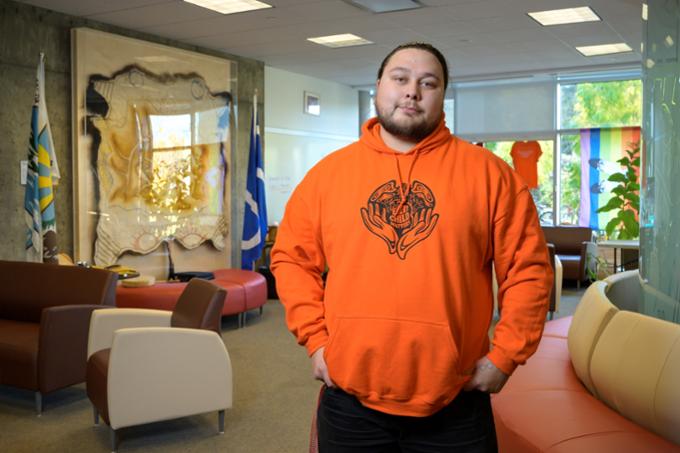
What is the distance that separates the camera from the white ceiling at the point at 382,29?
6.94m

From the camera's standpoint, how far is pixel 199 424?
438 centimetres

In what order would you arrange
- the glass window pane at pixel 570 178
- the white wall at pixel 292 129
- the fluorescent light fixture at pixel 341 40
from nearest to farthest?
the fluorescent light fixture at pixel 341 40, the white wall at pixel 292 129, the glass window pane at pixel 570 178

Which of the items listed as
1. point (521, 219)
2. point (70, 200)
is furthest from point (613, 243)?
point (521, 219)

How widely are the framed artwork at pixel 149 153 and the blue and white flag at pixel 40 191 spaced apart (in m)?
0.67

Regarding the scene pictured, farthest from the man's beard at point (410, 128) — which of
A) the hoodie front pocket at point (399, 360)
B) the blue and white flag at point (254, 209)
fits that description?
the blue and white flag at point (254, 209)

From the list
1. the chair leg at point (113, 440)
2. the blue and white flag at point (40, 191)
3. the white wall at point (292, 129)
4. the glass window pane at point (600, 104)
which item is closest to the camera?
the chair leg at point (113, 440)

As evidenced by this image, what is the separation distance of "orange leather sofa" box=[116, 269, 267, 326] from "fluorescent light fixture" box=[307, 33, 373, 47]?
113 inches

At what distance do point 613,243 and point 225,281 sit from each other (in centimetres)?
460

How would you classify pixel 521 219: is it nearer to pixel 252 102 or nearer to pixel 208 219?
pixel 208 219

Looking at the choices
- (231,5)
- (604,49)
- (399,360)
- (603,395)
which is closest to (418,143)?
(399,360)

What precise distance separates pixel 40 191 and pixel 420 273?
5.41 meters

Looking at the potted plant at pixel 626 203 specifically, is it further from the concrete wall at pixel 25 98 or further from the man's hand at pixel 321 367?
the man's hand at pixel 321 367

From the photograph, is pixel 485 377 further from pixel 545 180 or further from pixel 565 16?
pixel 545 180

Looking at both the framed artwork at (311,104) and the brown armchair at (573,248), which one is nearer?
the brown armchair at (573,248)
